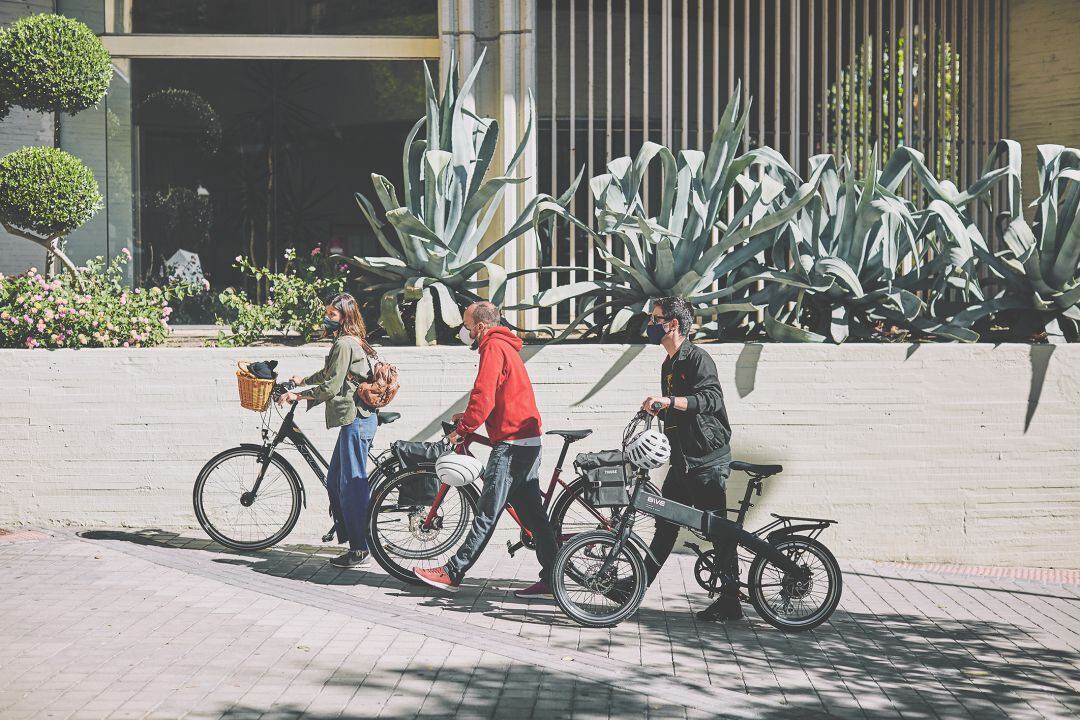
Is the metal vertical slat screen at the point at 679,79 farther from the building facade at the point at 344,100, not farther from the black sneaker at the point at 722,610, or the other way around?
the black sneaker at the point at 722,610

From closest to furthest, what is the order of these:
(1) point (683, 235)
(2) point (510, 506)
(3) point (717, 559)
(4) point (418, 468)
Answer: (3) point (717, 559) < (2) point (510, 506) < (4) point (418, 468) < (1) point (683, 235)

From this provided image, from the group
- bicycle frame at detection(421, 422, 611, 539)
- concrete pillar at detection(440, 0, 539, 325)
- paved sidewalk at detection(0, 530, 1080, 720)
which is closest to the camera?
paved sidewalk at detection(0, 530, 1080, 720)

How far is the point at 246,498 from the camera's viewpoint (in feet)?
26.6

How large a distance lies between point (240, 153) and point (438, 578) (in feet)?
24.4

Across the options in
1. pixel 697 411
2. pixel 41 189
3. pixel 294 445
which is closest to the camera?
pixel 697 411

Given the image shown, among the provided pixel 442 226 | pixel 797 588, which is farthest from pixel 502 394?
pixel 442 226

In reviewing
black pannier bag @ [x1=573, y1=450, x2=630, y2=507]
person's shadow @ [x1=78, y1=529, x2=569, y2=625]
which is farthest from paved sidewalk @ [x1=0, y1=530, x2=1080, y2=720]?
black pannier bag @ [x1=573, y1=450, x2=630, y2=507]

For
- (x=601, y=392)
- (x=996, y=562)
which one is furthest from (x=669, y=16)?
(x=996, y=562)

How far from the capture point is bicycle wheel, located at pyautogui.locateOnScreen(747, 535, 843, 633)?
6.77m

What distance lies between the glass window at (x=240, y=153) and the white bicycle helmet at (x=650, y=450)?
703 centimetres

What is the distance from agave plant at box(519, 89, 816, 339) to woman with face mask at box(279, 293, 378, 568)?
1767 mm

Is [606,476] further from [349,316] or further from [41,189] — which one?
[41,189]

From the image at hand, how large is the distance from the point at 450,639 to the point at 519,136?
23.9ft

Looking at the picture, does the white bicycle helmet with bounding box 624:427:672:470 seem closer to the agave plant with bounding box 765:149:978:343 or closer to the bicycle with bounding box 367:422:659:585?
the bicycle with bounding box 367:422:659:585
